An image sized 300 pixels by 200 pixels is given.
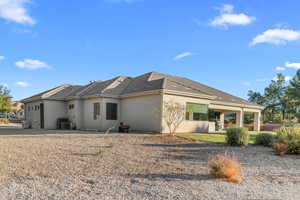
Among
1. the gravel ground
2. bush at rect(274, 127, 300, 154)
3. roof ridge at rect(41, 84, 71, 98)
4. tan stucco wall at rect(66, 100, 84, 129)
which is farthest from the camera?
roof ridge at rect(41, 84, 71, 98)

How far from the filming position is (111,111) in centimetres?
1964

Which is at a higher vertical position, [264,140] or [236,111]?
[236,111]

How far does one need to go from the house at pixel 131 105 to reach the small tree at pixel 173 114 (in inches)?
16.9

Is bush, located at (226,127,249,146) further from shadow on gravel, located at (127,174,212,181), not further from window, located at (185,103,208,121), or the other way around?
window, located at (185,103,208,121)

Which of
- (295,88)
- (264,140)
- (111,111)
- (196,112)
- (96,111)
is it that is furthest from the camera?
(295,88)

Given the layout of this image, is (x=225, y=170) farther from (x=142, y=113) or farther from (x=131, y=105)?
(x=131, y=105)

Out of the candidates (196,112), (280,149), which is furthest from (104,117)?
(280,149)

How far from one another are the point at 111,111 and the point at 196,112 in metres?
7.89

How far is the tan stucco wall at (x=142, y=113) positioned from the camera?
55.3 ft

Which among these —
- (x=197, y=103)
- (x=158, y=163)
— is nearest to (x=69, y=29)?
(x=197, y=103)

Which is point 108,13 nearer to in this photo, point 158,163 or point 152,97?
point 152,97

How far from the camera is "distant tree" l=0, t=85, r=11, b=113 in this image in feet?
126

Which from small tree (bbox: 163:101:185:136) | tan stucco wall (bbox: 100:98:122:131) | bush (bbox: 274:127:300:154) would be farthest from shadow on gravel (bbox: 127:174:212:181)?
tan stucco wall (bbox: 100:98:122:131)

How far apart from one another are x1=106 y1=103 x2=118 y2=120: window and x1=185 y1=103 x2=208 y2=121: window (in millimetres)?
6731
